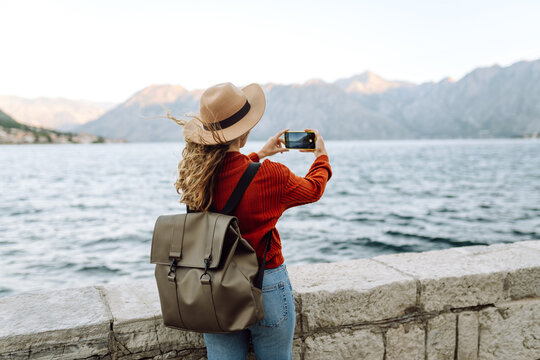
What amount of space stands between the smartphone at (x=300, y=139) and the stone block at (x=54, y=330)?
1.34m

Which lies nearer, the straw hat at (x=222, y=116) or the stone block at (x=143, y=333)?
the straw hat at (x=222, y=116)

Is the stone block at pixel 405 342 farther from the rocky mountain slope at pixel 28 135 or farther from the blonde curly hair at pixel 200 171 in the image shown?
the rocky mountain slope at pixel 28 135

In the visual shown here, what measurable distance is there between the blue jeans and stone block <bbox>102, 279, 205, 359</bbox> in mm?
538

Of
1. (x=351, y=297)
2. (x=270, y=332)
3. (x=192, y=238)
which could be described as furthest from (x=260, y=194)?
(x=351, y=297)

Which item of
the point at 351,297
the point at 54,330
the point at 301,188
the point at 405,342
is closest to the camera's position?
the point at 301,188

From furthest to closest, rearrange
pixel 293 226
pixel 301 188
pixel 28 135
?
pixel 28 135 → pixel 293 226 → pixel 301 188

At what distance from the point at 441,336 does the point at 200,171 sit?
219cm

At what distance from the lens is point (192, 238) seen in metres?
1.84

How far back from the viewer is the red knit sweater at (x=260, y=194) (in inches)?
73.4

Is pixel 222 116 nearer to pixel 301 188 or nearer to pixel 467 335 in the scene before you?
pixel 301 188

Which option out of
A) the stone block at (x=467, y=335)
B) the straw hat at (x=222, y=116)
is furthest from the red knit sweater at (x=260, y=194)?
the stone block at (x=467, y=335)

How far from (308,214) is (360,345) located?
19.8 m

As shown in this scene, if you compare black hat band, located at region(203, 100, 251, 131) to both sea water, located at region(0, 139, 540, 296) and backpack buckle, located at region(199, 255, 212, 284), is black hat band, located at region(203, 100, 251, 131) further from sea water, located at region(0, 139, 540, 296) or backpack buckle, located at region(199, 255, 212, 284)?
sea water, located at region(0, 139, 540, 296)

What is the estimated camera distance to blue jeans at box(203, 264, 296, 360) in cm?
195
